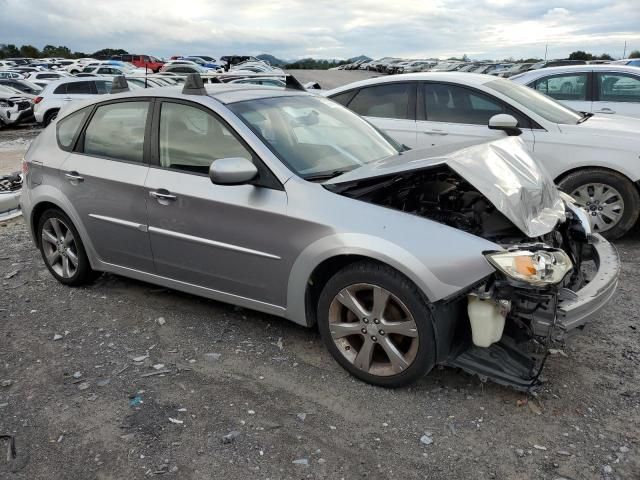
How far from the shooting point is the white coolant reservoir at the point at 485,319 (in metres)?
2.93

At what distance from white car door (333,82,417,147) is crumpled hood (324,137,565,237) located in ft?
8.92

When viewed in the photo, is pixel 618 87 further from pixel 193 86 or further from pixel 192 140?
pixel 192 140

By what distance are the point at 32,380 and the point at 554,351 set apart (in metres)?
3.28

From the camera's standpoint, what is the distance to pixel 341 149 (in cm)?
400

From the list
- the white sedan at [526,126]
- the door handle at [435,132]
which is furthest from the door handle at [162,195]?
the door handle at [435,132]

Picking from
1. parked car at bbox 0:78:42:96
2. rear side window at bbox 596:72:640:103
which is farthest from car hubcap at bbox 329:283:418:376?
parked car at bbox 0:78:42:96

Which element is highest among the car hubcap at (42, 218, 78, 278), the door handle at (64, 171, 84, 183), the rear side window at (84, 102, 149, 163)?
the rear side window at (84, 102, 149, 163)

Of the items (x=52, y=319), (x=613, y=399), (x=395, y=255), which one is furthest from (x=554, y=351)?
(x=52, y=319)

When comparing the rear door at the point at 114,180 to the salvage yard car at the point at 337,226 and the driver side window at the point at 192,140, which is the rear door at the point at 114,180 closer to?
the salvage yard car at the point at 337,226

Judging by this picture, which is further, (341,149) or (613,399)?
(341,149)

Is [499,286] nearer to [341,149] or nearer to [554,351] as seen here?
[554,351]

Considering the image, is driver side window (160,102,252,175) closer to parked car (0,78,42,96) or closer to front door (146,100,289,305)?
front door (146,100,289,305)

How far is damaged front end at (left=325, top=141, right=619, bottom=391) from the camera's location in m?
2.90

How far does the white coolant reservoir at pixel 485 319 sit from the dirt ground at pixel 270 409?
44 cm
